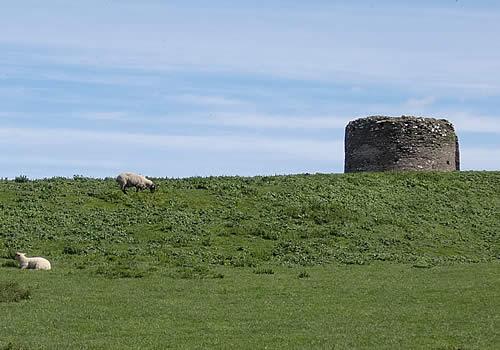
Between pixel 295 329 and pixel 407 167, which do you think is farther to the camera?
pixel 407 167

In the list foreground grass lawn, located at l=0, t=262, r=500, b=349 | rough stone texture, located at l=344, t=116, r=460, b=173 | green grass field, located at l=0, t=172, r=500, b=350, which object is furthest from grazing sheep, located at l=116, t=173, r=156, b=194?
rough stone texture, located at l=344, t=116, r=460, b=173

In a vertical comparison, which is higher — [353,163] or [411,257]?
[353,163]

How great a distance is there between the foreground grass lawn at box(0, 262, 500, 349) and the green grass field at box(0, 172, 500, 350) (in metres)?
0.05

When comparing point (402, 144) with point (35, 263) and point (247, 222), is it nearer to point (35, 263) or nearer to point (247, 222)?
point (247, 222)

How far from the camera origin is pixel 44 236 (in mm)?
28438

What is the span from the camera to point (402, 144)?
45531 millimetres

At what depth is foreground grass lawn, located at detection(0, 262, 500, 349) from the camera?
15.0 meters

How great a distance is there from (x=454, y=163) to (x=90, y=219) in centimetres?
2334

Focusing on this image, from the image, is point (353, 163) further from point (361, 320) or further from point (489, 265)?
point (361, 320)

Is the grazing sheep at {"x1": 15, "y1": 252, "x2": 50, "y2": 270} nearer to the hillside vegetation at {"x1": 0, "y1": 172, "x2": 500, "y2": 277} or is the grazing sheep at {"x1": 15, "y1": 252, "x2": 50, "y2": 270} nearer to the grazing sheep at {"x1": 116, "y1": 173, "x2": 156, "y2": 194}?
the hillside vegetation at {"x1": 0, "y1": 172, "x2": 500, "y2": 277}

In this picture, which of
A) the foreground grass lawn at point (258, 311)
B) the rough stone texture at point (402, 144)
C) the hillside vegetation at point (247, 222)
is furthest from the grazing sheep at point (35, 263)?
the rough stone texture at point (402, 144)

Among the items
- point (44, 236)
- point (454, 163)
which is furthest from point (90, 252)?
point (454, 163)

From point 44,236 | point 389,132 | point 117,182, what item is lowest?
point 44,236

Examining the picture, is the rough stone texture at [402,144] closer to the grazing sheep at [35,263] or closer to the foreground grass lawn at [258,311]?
the foreground grass lawn at [258,311]
